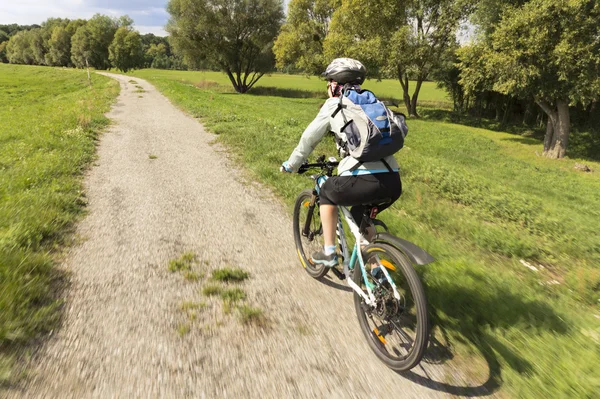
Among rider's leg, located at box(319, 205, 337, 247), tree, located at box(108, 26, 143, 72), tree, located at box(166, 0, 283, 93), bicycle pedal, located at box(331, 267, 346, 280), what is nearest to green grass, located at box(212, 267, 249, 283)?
bicycle pedal, located at box(331, 267, 346, 280)

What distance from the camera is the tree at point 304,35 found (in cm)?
3816

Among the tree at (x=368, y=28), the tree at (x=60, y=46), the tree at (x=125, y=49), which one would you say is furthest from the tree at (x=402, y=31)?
the tree at (x=60, y=46)

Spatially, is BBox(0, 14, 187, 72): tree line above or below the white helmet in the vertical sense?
above

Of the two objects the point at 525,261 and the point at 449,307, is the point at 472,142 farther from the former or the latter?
the point at 449,307

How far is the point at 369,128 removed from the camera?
246cm

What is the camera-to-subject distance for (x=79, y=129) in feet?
34.4

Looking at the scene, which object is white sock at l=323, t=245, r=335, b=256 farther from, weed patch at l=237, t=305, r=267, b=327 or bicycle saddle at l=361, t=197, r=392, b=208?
weed patch at l=237, t=305, r=267, b=327

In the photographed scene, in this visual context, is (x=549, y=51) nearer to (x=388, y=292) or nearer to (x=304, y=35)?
(x=388, y=292)

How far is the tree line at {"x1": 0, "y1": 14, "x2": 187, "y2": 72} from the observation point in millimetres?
70500

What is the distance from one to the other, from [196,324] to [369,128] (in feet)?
7.17

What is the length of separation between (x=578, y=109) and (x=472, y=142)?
13534mm

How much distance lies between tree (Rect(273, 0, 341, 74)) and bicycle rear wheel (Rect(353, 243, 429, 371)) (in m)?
37.9

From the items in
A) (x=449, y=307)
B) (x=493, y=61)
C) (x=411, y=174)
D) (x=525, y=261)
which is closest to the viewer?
(x=449, y=307)

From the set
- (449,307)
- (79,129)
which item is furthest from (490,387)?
(79,129)
